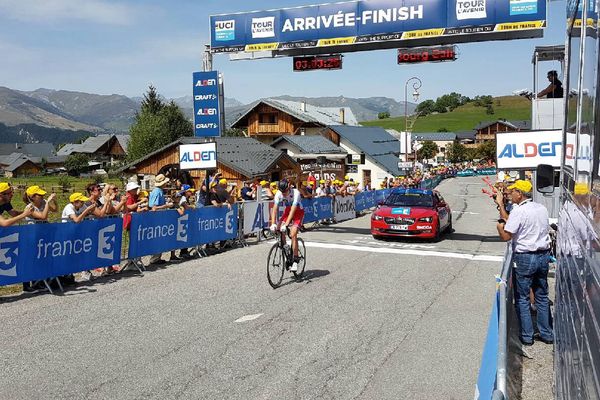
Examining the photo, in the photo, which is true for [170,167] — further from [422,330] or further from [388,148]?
[422,330]

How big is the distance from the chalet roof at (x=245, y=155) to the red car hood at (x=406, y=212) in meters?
22.9

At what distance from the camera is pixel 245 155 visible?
43.1 metres

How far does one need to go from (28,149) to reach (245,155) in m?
173

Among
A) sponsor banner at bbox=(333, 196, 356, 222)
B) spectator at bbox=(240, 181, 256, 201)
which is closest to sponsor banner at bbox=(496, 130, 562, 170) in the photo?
spectator at bbox=(240, 181, 256, 201)

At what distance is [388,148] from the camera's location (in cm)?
6969

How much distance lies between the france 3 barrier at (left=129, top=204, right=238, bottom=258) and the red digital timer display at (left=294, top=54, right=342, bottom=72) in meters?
6.11

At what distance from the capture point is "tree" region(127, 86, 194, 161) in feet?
259

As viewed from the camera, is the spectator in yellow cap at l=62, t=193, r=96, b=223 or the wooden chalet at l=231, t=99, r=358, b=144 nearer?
the spectator in yellow cap at l=62, t=193, r=96, b=223

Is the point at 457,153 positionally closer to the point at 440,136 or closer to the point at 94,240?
the point at 440,136

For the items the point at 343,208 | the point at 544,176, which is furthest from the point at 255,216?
the point at 544,176

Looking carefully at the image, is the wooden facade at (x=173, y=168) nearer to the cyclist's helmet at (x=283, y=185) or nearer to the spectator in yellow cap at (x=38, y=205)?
the cyclist's helmet at (x=283, y=185)

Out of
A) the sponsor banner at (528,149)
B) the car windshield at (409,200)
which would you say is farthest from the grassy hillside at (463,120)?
the sponsor banner at (528,149)

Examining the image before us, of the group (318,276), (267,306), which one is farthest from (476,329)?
(318,276)

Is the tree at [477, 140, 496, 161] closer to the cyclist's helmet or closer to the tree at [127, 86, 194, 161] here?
the tree at [127, 86, 194, 161]
